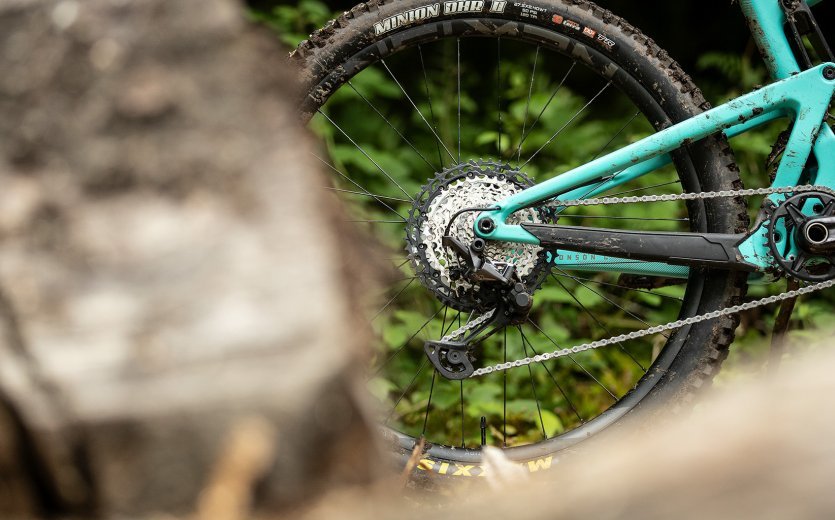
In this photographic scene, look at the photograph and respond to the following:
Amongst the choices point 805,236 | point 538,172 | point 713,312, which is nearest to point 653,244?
point 713,312

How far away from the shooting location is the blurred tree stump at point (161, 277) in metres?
1.20

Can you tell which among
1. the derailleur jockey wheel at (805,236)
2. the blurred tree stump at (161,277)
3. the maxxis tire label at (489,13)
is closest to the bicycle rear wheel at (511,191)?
the maxxis tire label at (489,13)

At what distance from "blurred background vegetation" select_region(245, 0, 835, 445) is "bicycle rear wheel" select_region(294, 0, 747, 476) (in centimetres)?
1

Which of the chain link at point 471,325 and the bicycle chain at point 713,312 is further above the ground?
the bicycle chain at point 713,312

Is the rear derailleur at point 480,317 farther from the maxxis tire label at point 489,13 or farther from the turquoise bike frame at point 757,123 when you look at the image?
the maxxis tire label at point 489,13

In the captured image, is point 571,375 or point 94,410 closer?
point 94,410

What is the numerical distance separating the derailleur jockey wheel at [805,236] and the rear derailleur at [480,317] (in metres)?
0.67

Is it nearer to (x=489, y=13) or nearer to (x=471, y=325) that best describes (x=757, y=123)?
(x=489, y=13)

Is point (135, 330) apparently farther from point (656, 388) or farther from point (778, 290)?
point (778, 290)

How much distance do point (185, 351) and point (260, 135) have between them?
14.2 inches

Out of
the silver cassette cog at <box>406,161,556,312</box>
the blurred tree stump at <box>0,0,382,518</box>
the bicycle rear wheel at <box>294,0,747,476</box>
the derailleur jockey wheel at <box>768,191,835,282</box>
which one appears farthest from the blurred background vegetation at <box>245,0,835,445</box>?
the blurred tree stump at <box>0,0,382,518</box>

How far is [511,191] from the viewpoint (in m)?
2.38

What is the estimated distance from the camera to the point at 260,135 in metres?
1.33

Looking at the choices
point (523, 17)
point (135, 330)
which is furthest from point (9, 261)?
point (523, 17)
